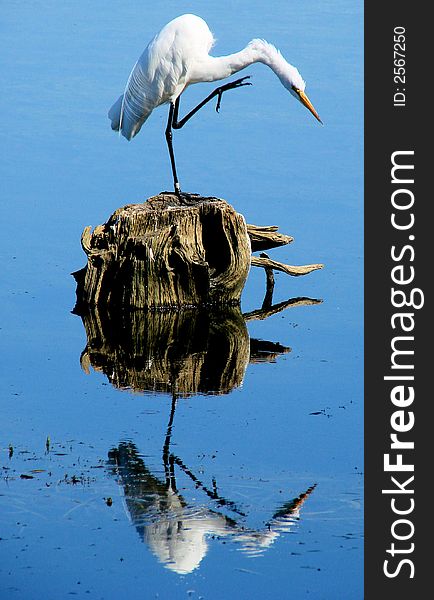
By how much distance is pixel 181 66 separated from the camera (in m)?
12.4

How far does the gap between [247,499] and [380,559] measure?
45.4 inches

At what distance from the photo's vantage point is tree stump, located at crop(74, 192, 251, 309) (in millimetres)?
11523

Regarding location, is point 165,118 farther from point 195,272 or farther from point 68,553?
point 68,553

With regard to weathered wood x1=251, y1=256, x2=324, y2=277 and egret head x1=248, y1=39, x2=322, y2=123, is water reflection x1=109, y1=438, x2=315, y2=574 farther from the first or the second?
egret head x1=248, y1=39, x2=322, y2=123

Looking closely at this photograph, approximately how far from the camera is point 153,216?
11.7 m

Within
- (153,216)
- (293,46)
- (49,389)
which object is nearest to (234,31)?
(293,46)

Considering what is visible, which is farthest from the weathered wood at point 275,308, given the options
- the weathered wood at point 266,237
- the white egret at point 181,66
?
the white egret at point 181,66

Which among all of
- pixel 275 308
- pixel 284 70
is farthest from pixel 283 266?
pixel 284 70

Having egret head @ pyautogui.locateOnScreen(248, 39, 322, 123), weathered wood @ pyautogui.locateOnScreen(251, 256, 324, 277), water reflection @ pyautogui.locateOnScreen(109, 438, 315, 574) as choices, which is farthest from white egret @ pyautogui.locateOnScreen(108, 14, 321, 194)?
water reflection @ pyautogui.locateOnScreen(109, 438, 315, 574)

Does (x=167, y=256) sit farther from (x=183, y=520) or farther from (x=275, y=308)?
(x=183, y=520)

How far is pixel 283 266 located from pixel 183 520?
522 centimetres

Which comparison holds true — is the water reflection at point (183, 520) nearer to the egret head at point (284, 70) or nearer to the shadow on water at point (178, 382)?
the shadow on water at point (178, 382)

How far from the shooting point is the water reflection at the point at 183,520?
23.4 ft

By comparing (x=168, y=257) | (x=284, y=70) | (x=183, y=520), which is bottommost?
(x=183, y=520)
